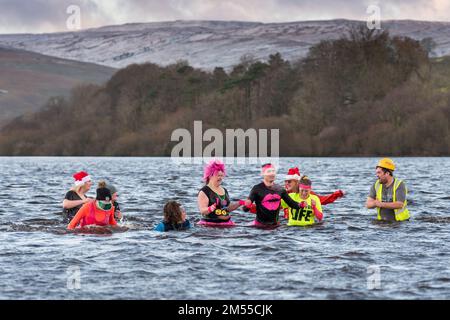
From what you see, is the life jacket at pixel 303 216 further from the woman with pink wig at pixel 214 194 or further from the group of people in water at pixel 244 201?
the woman with pink wig at pixel 214 194

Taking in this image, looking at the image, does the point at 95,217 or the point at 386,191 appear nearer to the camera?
the point at 95,217

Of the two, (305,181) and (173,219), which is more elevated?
(305,181)

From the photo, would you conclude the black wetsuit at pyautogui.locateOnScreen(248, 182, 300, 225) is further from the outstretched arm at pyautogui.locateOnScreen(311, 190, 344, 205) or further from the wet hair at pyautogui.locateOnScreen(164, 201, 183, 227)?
the wet hair at pyautogui.locateOnScreen(164, 201, 183, 227)

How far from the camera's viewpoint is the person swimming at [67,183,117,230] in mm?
21125

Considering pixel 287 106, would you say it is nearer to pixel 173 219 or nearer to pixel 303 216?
pixel 303 216

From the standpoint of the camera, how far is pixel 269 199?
852 inches

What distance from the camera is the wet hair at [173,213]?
21.7 meters

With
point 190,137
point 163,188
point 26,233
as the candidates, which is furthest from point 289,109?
point 26,233

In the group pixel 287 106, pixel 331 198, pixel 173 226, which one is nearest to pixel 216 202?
pixel 173 226

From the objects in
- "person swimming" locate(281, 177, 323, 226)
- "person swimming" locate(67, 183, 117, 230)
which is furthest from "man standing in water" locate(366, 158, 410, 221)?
"person swimming" locate(67, 183, 117, 230)

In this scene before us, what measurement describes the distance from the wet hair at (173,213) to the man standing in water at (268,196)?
1726mm

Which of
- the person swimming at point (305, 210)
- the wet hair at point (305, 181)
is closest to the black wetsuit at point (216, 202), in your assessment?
the person swimming at point (305, 210)

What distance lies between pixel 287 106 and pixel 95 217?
11459 centimetres
